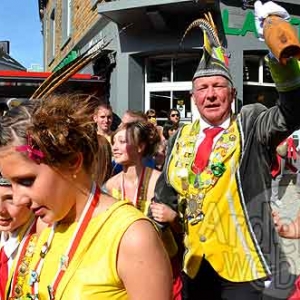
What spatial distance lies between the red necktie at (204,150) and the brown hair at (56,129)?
1267mm

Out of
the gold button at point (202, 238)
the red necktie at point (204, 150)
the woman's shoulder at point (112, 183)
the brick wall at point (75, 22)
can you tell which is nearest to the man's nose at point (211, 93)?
the red necktie at point (204, 150)

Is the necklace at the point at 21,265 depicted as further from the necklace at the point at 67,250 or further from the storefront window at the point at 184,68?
the storefront window at the point at 184,68

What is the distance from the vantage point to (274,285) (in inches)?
150

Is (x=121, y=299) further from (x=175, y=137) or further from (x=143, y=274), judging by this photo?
(x=175, y=137)

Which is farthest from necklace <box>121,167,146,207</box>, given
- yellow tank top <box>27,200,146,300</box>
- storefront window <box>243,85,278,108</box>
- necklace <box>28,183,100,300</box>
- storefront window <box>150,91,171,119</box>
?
storefront window <box>150,91,171,119</box>

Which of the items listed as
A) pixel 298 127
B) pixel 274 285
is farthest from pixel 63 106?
pixel 274 285

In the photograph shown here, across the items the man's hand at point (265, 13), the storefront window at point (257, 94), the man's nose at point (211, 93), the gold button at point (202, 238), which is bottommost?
the gold button at point (202, 238)

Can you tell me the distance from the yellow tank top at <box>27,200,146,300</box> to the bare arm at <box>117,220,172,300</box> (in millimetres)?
24

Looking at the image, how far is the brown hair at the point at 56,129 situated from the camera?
5.31ft

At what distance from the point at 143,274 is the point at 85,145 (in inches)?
16.4

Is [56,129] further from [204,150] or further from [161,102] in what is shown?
[161,102]

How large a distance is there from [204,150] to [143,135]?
1.50 meters

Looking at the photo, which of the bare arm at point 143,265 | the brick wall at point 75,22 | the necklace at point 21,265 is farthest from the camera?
the brick wall at point 75,22

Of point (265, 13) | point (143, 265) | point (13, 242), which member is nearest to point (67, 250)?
point (143, 265)
